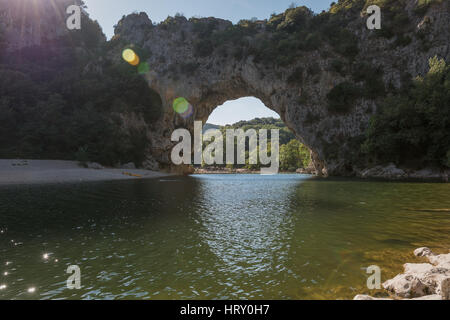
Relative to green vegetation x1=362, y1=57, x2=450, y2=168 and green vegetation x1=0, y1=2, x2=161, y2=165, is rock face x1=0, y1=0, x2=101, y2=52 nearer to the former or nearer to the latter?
green vegetation x1=0, y1=2, x2=161, y2=165

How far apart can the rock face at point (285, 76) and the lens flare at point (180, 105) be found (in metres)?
0.90

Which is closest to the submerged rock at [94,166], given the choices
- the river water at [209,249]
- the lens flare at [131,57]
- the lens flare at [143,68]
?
the lens flare at [143,68]

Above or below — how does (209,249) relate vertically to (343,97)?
below

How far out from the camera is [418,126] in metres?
32.9

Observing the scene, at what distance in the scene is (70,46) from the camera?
6169cm

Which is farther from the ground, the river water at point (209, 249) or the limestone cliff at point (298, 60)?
the limestone cliff at point (298, 60)

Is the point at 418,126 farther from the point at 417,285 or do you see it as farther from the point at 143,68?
the point at 143,68

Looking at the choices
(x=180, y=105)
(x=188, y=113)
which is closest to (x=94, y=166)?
(x=180, y=105)

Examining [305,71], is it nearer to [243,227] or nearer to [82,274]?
[243,227]

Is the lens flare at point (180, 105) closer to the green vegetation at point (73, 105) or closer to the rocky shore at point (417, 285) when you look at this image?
the green vegetation at point (73, 105)

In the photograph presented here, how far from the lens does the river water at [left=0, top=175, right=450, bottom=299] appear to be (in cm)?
479

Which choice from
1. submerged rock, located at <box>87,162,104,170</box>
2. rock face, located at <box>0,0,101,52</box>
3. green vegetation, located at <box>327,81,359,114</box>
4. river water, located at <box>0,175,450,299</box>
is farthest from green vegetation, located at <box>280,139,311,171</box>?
river water, located at <box>0,175,450,299</box>

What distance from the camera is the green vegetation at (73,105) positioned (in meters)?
40.1

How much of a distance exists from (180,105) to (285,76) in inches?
898
